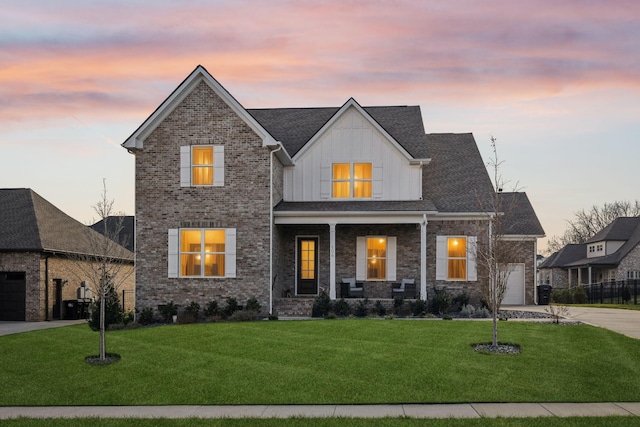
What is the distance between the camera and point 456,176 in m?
27.8

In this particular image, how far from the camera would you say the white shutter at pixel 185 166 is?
23172 mm

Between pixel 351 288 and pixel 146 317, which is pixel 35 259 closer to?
pixel 146 317

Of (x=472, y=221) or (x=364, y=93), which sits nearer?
(x=472, y=221)

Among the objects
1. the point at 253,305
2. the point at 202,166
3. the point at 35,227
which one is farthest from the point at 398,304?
the point at 35,227

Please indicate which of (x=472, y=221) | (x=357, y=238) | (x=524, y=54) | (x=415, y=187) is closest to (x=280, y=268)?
(x=357, y=238)

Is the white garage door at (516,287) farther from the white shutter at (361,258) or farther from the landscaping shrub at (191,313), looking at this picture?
the landscaping shrub at (191,313)

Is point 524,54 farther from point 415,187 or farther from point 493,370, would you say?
point 493,370

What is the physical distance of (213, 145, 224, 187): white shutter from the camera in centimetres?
2302

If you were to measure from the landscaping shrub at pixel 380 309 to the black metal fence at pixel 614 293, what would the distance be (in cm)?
2057

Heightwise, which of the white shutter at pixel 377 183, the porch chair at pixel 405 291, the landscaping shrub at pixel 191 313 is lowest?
the landscaping shrub at pixel 191 313

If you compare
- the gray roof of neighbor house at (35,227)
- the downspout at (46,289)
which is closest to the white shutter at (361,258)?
the gray roof of neighbor house at (35,227)

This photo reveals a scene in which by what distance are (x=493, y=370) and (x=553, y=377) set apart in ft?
3.60

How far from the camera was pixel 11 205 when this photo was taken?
28.6 meters

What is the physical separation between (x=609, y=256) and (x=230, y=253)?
40063 mm
